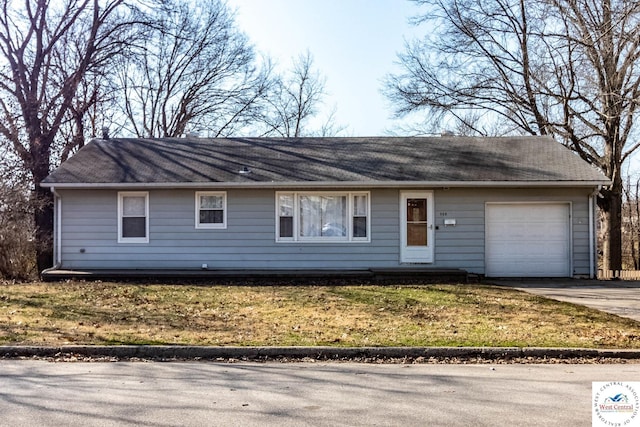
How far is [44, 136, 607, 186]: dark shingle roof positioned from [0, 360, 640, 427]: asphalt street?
9039 mm

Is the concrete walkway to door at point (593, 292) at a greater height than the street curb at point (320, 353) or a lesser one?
greater

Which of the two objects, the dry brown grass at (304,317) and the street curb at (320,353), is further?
the dry brown grass at (304,317)

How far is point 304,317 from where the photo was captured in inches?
382

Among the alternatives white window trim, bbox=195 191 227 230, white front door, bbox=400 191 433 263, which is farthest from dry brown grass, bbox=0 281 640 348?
white window trim, bbox=195 191 227 230

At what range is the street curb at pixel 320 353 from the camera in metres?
7.09

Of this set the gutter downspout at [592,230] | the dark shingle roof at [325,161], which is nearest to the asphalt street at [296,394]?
the dark shingle roof at [325,161]

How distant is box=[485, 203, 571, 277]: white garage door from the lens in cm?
1535

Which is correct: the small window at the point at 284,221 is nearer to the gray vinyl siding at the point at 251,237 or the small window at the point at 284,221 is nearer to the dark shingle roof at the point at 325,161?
the gray vinyl siding at the point at 251,237

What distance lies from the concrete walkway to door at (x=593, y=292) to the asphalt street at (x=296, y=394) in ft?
14.6

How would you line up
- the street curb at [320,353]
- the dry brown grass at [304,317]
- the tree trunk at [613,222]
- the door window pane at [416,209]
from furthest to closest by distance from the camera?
1. the tree trunk at [613,222]
2. the door window pane at [416,209]
3. the dry brown grass at [304,317]
4. the street curb at [320,353]

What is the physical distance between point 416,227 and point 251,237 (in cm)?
463

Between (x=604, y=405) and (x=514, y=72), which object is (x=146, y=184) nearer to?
(x=604, y=405)

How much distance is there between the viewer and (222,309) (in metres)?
10.6

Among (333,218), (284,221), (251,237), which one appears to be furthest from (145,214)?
(333,218)
